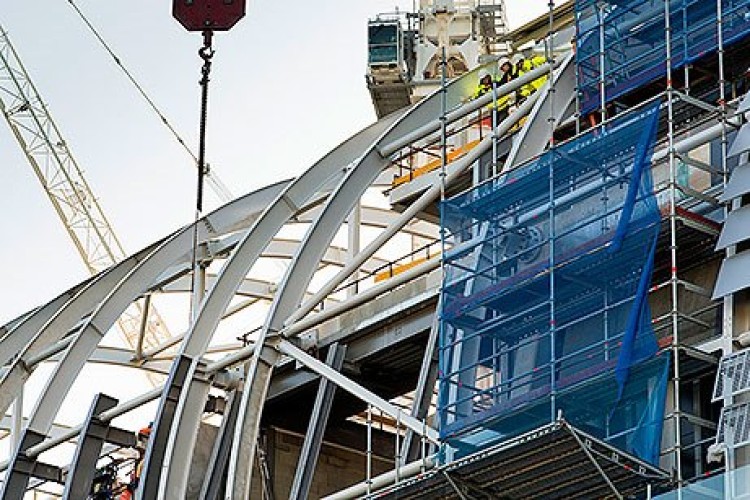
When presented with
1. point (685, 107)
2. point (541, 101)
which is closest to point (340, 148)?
point (541, 101)

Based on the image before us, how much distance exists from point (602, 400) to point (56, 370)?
1753 cm

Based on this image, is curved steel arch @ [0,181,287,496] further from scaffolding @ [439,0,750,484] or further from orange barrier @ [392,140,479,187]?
scaffolding @ [439,0,750,484]

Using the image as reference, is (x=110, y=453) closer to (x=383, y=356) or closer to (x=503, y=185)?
(x=383, y=356)

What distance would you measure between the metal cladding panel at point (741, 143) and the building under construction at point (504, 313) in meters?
0.04

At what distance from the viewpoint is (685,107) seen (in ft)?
111

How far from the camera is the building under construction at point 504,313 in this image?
101 feet

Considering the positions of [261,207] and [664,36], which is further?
[261,207]

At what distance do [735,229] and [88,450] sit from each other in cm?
1816

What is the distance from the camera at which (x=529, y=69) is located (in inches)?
1636

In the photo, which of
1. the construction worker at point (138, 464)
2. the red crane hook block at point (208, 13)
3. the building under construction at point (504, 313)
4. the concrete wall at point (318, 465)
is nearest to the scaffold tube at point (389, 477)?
the building under construction at point (504, 313)

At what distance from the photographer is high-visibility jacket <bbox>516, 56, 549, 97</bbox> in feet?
132

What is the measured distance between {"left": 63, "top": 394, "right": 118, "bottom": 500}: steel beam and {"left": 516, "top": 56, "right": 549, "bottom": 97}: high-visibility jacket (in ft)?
37.4

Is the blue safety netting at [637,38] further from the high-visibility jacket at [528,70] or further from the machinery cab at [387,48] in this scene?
the machinery cab at [387,48]

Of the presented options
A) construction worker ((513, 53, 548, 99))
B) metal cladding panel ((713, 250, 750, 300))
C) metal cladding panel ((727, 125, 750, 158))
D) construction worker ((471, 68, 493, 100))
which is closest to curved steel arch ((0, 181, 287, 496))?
construction worker ((471, 68, 493, 100))
